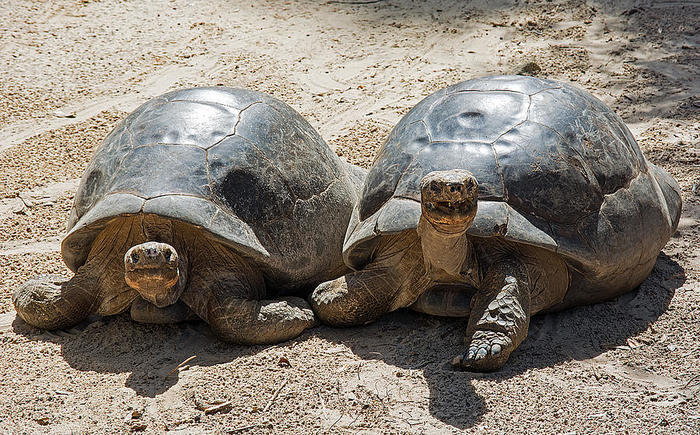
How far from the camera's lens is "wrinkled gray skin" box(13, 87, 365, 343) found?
408 cm

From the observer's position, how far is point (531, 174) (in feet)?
13.3

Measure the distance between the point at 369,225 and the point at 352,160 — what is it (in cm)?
193

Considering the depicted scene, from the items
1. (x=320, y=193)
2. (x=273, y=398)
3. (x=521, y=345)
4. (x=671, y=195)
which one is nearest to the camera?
Result: (x=273, y=398)

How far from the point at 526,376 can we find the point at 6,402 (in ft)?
7.72

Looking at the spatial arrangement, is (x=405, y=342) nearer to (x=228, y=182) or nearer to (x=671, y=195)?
(x=228, y=182)

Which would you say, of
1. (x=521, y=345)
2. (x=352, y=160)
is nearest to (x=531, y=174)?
(x=521, y=345)

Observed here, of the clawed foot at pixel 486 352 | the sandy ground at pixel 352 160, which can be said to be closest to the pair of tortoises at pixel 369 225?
the clawed foot at pixel 486 352

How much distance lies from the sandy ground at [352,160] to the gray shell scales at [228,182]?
19.5 inches

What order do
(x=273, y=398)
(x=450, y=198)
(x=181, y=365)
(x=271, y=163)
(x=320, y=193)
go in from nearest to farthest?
(x=450, y=198)
(x=273, y=398)
(x=181, y=365)
(x=271, y=163)
(x=320, y=193)

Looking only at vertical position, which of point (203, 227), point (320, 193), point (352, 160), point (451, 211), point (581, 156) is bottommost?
point (352, 160)

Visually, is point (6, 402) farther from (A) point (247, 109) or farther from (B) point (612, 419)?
(B) point (612, 419)

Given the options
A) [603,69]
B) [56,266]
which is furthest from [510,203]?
[603,69]

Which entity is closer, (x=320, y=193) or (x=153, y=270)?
(x=153, y=270)

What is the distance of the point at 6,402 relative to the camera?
12.1ft
